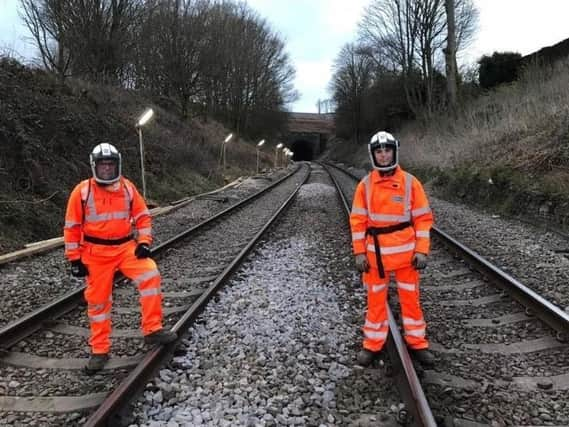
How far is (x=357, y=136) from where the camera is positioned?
50.8 meters

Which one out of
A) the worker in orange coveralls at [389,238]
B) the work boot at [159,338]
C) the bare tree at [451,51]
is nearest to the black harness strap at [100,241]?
the work boot at [159,338]

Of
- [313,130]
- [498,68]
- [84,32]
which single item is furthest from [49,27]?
[313,130]

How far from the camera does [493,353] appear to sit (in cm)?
412

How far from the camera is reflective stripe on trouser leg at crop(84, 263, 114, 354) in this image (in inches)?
155

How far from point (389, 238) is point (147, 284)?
214 centimetres

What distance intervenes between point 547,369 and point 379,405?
5.10 ft

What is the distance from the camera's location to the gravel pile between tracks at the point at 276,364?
323 centimetres

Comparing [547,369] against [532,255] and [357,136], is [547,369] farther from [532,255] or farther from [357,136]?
[357,136]

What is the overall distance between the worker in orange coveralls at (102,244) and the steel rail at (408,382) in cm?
195

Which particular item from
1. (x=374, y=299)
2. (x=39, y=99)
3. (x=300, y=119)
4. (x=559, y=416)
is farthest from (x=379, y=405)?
(x=300, y=119)

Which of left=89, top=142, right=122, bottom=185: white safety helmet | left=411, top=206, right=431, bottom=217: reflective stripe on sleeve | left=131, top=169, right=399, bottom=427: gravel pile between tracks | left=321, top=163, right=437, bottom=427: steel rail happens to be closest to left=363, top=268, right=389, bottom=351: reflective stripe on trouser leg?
left=321, top=163, right=437, bottom=427: steel rail

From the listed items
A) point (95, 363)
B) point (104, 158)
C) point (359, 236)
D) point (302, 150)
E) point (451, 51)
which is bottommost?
point (95, 363)

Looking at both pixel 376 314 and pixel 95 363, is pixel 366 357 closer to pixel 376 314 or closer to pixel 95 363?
→ pixel 376 314

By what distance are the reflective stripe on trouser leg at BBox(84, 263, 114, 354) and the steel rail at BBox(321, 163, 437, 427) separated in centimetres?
242
